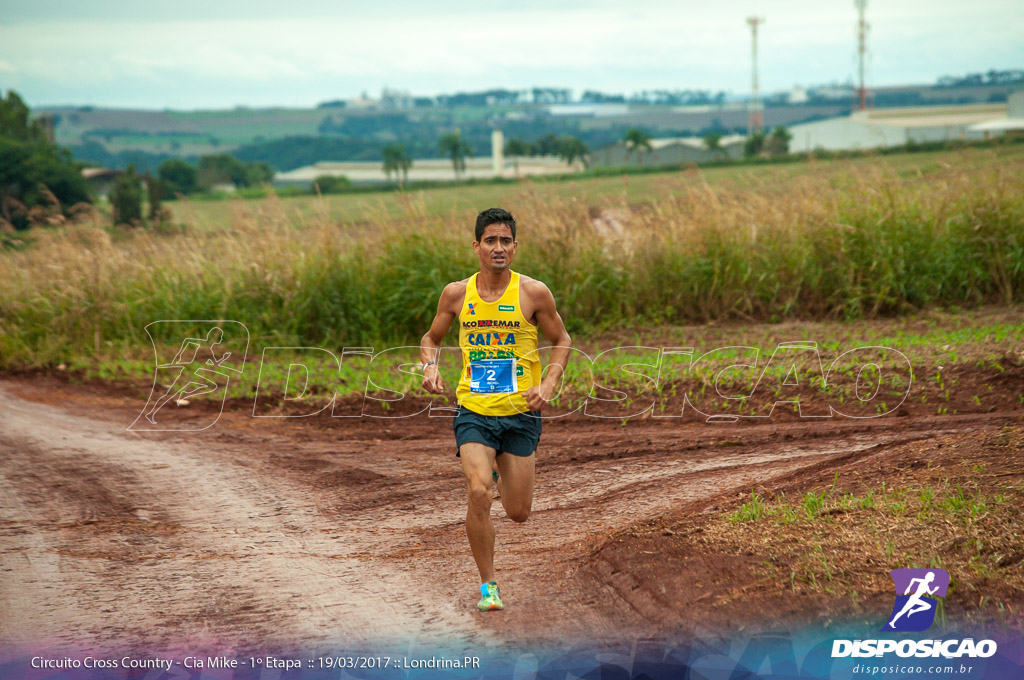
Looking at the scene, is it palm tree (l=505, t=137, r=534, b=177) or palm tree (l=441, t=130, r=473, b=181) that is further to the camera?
palm tree (l=505, t=137, r=534, b=177)

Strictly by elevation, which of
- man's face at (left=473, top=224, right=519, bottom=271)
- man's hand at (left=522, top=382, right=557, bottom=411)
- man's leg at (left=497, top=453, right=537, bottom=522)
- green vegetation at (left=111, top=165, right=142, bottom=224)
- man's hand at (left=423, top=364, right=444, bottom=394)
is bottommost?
man's leg at (left=497, top=453, right=537, bottom=522)

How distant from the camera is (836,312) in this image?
42.9ft

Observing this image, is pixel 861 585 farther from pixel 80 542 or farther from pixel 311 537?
pixel 80 542

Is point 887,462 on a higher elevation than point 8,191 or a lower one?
lower

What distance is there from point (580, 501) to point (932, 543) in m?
2.61

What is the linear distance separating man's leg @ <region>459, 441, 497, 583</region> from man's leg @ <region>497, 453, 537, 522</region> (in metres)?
0.20

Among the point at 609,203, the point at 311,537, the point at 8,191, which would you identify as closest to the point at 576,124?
the point at 8,191

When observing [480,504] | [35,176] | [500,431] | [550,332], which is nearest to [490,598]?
[480,504]

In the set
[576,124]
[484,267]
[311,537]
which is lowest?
[311,537]

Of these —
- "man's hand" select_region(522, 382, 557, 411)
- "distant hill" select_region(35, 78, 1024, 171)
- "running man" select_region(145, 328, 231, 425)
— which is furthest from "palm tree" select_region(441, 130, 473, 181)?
"man's hand" select_region(522, 382, 557, 411)

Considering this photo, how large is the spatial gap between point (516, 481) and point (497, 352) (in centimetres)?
74

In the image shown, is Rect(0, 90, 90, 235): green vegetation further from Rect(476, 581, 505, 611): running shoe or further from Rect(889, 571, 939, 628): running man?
Rect(889, 571, 939, 628): running man

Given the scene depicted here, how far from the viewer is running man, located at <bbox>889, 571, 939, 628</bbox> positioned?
4.75 metres

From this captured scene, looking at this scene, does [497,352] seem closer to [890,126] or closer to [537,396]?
[537,396]
